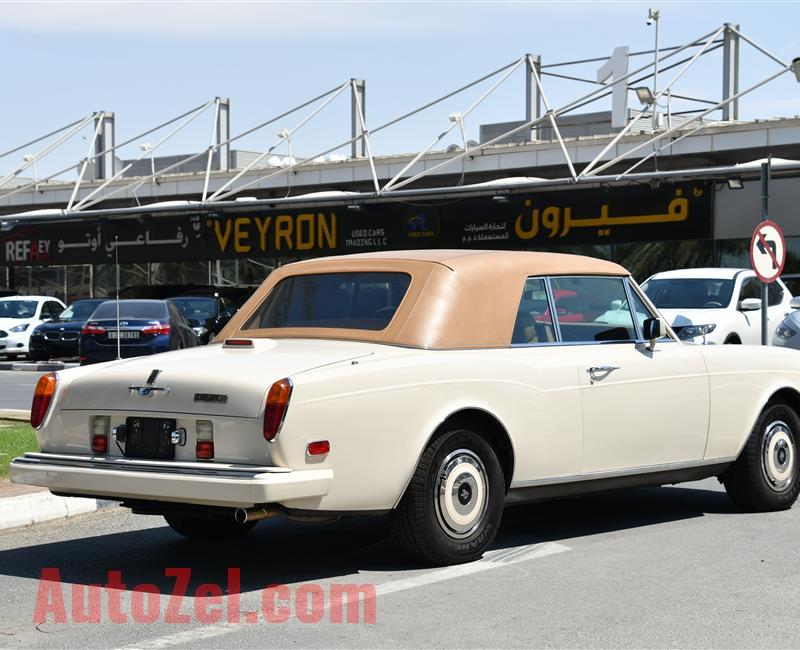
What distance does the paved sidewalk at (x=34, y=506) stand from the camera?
8.24m

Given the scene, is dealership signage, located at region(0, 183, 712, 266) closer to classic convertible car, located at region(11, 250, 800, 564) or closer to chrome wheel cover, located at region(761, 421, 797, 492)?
chrome wheel cover, located at region(761, 421, 797, 492)

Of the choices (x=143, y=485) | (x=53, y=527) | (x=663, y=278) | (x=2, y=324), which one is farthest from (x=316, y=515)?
(x=2, y=324)

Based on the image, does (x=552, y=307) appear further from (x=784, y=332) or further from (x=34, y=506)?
(x=784, y=332)

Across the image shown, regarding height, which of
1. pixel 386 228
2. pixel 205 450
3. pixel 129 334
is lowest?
pixel 129 334

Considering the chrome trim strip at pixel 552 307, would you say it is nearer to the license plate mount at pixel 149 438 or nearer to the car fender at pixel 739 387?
the car fender at pixel 739 387

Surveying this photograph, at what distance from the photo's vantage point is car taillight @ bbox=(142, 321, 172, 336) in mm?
23172

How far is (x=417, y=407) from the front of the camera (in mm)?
6605

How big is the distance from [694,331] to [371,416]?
13.5m

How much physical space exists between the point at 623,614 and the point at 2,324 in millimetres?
29080

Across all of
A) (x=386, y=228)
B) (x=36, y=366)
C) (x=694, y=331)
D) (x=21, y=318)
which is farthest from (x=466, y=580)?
(x=386, y=228)

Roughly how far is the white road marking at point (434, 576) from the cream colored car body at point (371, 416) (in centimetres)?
30

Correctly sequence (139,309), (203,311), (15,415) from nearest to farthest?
(15,415), (139,309), (203,311)

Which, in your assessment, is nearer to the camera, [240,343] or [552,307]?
[240,343]

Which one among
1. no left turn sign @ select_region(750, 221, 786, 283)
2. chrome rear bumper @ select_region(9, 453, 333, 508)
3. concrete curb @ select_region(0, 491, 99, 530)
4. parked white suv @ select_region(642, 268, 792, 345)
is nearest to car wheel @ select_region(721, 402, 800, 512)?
chrome rear bumper @ select_region(9, 453, 333, 508)
